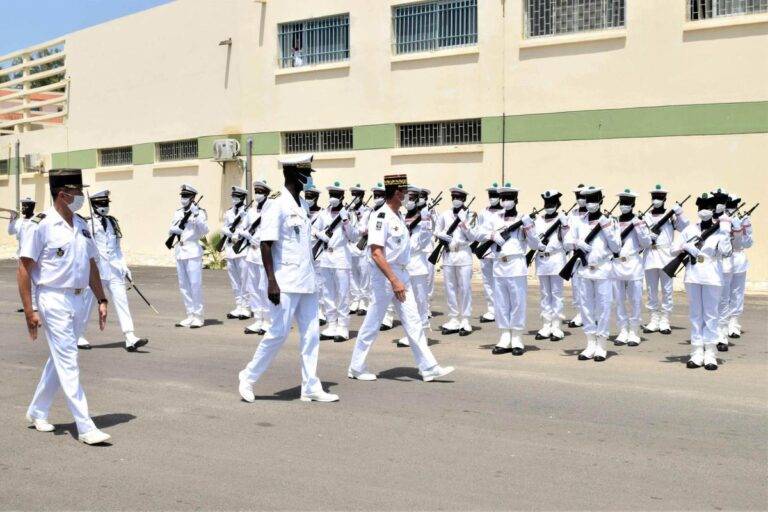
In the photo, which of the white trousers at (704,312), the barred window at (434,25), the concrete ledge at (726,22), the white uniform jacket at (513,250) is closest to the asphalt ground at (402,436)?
the white trousers at (704,312)

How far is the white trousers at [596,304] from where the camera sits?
37.6 ft

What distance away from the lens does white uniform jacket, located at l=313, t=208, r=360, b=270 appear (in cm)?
1428

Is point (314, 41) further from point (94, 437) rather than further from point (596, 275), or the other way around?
point (94, 437)

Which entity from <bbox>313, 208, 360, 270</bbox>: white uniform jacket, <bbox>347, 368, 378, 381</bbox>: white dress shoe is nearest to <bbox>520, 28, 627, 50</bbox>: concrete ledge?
<bbox>313, 208, 360, 270</bbox>: white uniform jacket

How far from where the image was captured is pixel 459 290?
1421 cm

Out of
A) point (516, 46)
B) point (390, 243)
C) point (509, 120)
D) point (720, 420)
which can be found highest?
point (516, 46)

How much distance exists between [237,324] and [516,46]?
1123 cm

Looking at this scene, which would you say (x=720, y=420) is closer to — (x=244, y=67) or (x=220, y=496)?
(x=220, y=496)

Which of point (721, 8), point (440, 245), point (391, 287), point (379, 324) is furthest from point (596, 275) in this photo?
point (721, 8)

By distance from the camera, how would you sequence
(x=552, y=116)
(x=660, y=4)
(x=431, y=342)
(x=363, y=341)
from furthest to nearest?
(x=552, y=116)
(x=660, y=4)
(x=431, y=342)
(x=363, y=341)

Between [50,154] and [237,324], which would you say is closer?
[237,324]

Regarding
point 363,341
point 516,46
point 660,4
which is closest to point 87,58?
point 516,46

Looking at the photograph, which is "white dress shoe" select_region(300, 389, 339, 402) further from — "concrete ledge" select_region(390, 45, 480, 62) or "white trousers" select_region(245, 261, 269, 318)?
"concrete ledge" select_region(390, 45, 480, 62)

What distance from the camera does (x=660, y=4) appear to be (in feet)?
68.2
